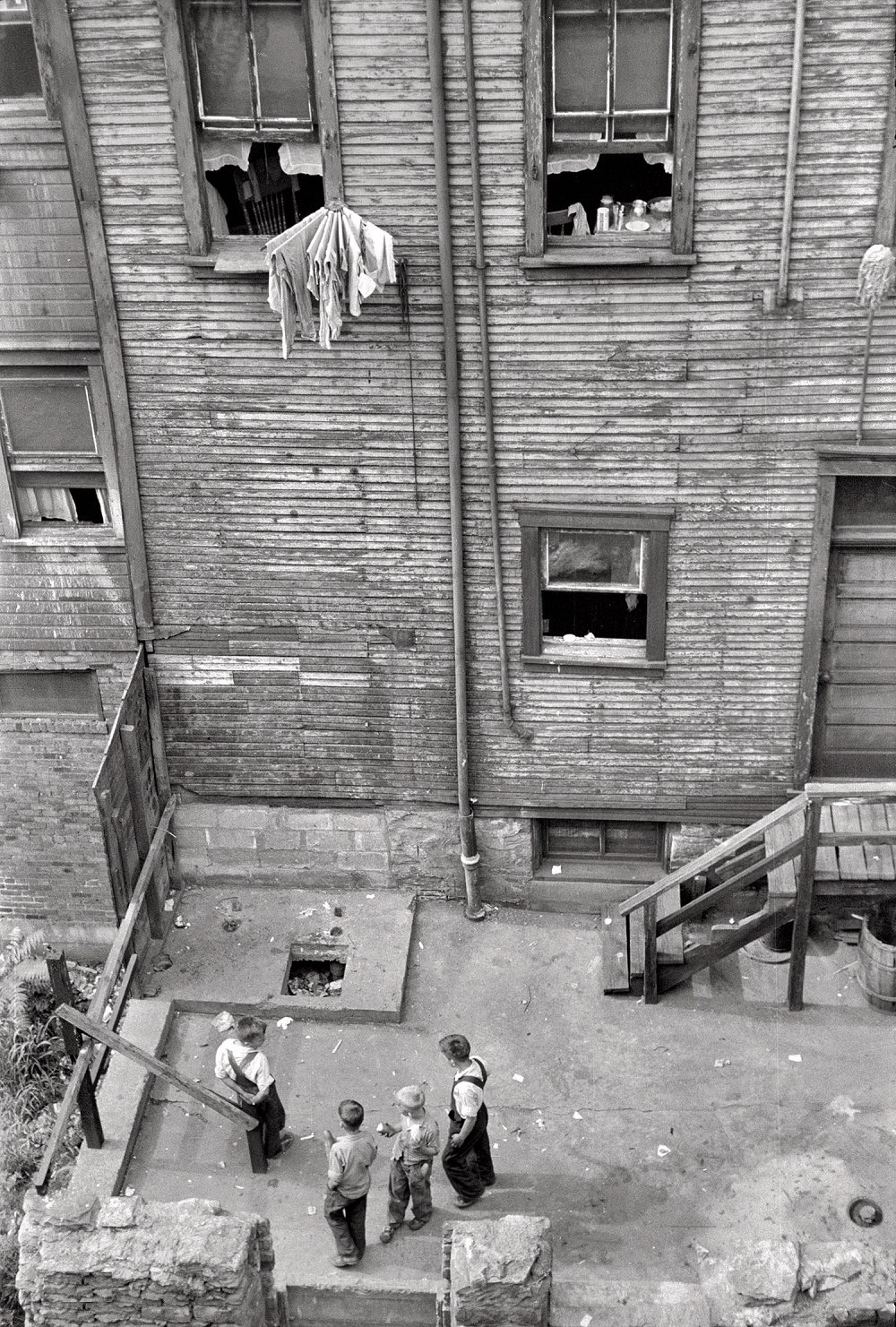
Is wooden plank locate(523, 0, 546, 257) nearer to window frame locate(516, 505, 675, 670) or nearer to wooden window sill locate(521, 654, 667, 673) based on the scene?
window frame locate(516, 505, 675, 670)

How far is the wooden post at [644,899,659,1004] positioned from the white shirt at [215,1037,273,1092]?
3.43m

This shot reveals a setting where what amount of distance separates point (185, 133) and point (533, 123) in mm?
2732

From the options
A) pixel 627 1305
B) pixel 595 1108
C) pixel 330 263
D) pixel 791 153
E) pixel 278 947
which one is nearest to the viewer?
pixel 627 1305

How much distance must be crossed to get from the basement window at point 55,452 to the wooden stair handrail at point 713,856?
574 cm

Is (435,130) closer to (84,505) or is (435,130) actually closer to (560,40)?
(560,40)

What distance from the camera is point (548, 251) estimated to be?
10500 mm

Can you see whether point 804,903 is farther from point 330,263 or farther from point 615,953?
point 330,263

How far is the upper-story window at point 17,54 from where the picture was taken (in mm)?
10297

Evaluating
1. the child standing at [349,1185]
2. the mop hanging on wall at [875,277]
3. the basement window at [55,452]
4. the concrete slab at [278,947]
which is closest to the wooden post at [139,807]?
the concrete slab at [278,947]

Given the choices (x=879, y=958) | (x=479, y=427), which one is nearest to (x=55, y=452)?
(x=479, y=427)

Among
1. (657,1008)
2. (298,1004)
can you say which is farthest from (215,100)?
(657,1008)

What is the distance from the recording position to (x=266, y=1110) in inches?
393

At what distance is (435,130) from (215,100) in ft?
6.00

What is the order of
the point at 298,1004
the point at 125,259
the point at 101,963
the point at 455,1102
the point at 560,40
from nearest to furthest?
1. the point at 455,1102
2. the point at 560,40
3. the point at 125,259
4. the point at 298,1004
5. the point at 101,963
